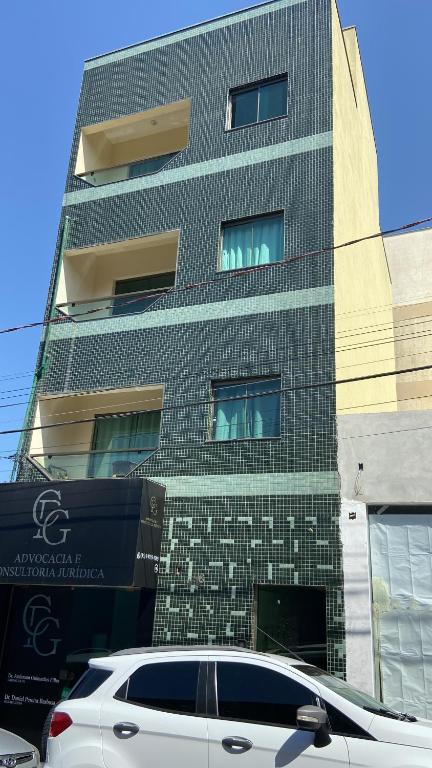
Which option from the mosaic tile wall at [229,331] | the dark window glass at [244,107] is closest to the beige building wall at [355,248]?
the mosaic tile wall at [229,331]

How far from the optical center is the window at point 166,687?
211 inches

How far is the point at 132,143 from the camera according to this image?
55.8 feet

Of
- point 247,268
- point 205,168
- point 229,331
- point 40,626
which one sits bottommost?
point 40,626

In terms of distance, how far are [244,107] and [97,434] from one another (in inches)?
323

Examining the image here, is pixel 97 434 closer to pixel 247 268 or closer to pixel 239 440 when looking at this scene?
pixel 239 440

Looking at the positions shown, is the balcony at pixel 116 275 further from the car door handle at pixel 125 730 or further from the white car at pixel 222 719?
the car door handle at pixel 125 730

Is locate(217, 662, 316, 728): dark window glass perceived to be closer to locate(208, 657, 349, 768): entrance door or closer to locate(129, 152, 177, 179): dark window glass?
locate(208, 657, 349, 768): entrance door

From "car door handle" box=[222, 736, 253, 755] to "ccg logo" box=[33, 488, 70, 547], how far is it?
6389 millimetres

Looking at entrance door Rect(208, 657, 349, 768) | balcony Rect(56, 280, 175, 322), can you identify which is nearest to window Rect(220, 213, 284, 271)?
balcony Rect(56, 280, 175, 322)

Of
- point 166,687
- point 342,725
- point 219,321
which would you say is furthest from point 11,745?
point 219,321

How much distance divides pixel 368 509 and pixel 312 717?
590 cm

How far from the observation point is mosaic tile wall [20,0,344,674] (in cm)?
1034

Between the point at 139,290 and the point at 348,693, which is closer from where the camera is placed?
the point at 348,693

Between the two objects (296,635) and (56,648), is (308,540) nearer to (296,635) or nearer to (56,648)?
(296,635)
